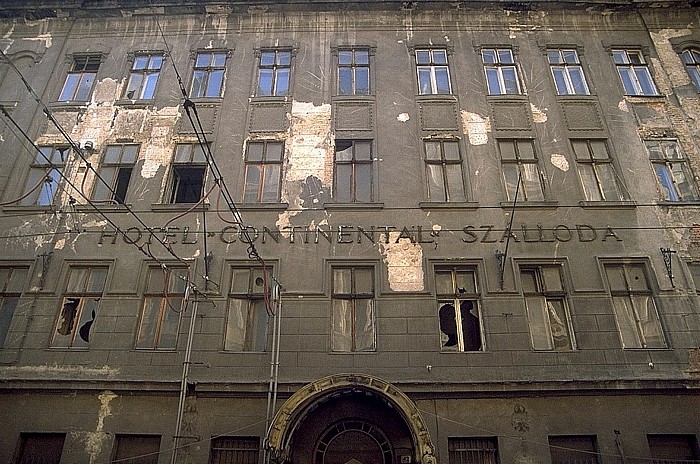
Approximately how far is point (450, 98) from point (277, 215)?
6.29m

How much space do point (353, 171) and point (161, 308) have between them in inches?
241

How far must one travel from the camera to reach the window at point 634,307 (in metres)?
11.6

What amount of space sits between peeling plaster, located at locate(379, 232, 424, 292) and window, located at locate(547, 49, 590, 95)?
7084mm

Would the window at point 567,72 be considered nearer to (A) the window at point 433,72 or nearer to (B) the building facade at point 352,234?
(B) the building facade at point 352,234

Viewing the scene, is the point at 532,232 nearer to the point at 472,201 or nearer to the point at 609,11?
the point at 472,201

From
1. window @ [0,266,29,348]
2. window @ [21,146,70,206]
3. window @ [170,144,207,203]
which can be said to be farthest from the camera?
window @ [170,144,207,203]

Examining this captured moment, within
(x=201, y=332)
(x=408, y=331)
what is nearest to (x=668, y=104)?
(x=408, y=331)

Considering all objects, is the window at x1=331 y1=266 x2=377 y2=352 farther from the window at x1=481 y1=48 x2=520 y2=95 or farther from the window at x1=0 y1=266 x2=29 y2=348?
the window at x1=0 y1=266 x2=29 y2=348

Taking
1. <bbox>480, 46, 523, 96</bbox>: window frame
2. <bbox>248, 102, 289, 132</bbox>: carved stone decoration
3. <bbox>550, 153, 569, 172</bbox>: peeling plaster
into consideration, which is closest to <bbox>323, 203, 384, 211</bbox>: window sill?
<bbox>248, 102, 289, 132</bbox>: carved stone decoration

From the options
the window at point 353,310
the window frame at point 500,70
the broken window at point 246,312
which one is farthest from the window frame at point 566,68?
the broken window at point 246,312

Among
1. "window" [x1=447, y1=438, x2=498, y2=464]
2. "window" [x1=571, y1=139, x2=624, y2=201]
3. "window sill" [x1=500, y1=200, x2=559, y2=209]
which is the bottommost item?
"window" [x1=447, y1=438, x2=498, y2=464]

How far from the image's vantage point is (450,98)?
1488cm

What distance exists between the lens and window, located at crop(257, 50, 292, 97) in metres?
15.3

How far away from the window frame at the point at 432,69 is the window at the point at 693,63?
745 centimetres
